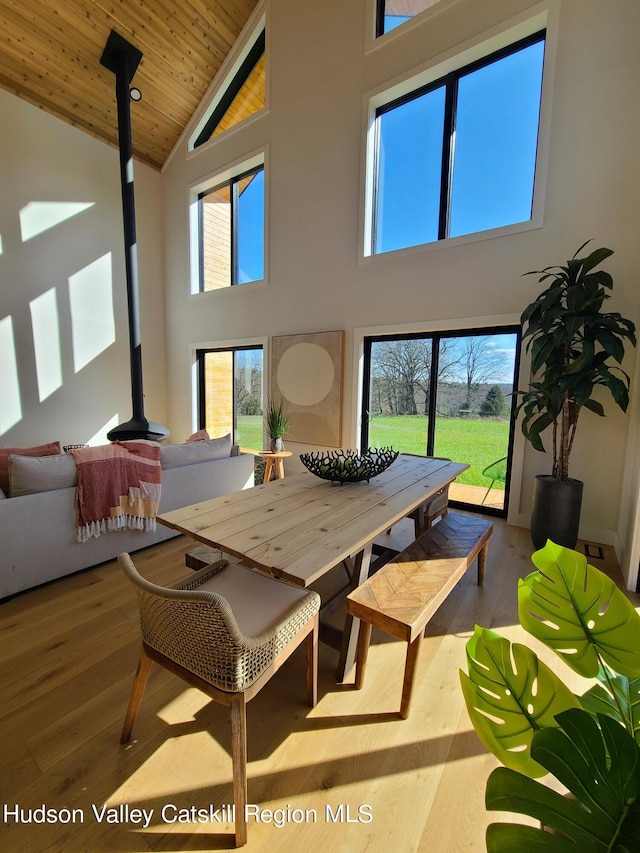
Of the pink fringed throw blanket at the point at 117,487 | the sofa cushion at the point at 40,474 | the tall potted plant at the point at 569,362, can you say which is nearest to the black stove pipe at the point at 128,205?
the pink fringed throw blanket at the point at 117,487

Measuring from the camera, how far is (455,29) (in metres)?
3.31

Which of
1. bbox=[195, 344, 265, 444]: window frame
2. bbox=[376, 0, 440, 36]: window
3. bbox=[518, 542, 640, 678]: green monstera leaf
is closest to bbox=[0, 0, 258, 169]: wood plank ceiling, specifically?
bbox=[376, 0, 440, 36]: window

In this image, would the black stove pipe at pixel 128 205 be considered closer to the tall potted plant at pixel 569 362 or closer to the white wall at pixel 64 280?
the white wall at pixel 64 280

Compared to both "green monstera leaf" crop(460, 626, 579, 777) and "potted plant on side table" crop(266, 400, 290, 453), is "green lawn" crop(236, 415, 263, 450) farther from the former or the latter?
"green monstera leaf" crop(460, 626, 579, 777)

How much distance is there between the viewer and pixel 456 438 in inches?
146

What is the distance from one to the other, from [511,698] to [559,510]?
2.49m

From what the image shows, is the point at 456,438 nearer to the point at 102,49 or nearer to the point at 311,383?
the point at 311,383

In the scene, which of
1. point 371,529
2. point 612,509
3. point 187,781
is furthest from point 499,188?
point 187,781

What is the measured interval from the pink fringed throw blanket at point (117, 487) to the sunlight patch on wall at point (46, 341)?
3113 millimetres

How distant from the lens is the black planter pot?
265 centimetres

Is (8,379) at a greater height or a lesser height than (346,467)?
greater

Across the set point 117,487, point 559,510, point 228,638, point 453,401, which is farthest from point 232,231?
point 228,638

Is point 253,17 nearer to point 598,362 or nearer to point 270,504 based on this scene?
point 598,362

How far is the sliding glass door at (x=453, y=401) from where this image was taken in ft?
11.2
